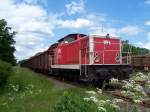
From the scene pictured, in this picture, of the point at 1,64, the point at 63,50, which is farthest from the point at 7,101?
the point at 63,50

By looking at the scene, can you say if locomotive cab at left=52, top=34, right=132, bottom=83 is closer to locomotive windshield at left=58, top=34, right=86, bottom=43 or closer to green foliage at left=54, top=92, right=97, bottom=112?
locomotive windshield at left=58, top=34, right=86, bottom=43

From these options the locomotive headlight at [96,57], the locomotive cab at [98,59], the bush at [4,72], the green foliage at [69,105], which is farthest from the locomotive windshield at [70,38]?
the green foliage at [69,105]

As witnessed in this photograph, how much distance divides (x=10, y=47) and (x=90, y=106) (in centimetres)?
1619

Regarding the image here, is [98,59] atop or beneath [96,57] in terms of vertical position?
beneath

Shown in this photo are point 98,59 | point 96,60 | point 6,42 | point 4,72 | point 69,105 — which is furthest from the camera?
point 6,42

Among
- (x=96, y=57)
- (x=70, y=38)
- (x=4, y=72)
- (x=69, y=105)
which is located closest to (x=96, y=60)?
(x=96, y=57)

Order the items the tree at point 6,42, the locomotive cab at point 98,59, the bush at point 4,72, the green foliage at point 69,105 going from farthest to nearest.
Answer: the tree at point 6,42 < the locomotive cab at point 98,59 < the bush at point 4,72 < the green foliage at point 69,105

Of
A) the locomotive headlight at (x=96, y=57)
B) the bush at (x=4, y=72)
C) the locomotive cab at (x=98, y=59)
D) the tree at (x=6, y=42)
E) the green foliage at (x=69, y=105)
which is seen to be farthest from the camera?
the tree at (x=6, y=42)

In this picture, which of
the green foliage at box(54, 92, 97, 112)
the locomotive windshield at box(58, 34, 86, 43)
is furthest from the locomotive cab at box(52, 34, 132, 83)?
the green foliage at box(54, 92, 97, 112)

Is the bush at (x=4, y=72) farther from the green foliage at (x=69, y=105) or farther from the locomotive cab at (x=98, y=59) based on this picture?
the green foliage at (x=69, y=105)

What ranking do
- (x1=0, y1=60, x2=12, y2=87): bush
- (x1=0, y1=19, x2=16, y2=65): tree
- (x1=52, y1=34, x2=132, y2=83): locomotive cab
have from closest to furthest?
(x1=0, y1=60, x2=12, y2=87): bush
(x1=52, y1=34, x2=132, y2=83): locomotive cab
(x1=0, y1=19, x2=16, y2=65): tree

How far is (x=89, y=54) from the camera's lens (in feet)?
63.5

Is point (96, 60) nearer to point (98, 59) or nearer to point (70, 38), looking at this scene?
point (98, 59)

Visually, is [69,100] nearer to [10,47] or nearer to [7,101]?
[7,101]
